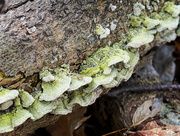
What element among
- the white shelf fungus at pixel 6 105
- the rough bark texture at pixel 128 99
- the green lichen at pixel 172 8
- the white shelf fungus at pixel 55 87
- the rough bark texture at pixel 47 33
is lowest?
the rough bark texture at pixel 128 99

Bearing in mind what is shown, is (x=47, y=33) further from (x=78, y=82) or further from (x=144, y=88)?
(x=144, y=88)

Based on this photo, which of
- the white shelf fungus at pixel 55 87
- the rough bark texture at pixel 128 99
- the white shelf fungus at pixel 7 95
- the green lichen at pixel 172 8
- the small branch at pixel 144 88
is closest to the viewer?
the white shelf fungus at pixel 7 95

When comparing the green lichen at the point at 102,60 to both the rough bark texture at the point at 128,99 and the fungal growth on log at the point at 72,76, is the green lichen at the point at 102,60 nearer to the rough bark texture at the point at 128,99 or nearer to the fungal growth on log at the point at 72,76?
the fungal growth on log at the point at 72,76

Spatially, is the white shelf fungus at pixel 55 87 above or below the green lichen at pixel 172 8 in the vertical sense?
below

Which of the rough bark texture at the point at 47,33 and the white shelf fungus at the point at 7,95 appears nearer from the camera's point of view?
the white shelf fungus at the point at 7,95

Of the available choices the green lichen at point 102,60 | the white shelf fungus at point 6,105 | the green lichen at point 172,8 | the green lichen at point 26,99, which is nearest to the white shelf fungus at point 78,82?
the green lichen at point 102,60

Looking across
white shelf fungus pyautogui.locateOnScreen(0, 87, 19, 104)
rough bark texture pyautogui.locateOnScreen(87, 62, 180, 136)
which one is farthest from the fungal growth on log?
rough bark texture pyautogui.locateOnScreen(87, 62, 180, 136)

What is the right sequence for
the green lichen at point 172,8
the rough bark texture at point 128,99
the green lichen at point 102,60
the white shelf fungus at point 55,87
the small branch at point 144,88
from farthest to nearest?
the small branch at point 144,88, the rough bark texture at point 128,99, the green lichen at point 172,8, the green lichen at point 102,60, the white shelf fungus at point 55,87

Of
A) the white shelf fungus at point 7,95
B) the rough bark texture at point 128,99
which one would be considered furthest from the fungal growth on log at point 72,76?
the rough bark texture at point 128,99

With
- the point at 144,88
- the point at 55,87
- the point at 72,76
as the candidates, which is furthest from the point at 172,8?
the point at 55,87
